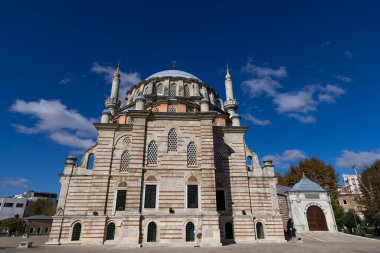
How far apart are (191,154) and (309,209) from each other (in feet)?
49.9

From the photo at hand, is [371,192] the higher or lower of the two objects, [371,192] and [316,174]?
the lower

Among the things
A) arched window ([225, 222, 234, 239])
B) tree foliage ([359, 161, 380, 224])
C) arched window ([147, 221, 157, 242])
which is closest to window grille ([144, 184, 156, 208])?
arched window ([147, 221, 157, 242])

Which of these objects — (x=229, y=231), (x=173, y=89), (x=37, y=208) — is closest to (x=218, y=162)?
(x=229, y=231)

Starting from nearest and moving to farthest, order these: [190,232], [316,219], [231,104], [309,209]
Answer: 1. [190,232]
2. [316,219]
3. [309,209]
4. [231,104]

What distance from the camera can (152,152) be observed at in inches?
722

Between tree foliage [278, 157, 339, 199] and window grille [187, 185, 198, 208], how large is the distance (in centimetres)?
2398

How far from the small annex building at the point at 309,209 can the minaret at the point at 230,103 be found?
33.9ft

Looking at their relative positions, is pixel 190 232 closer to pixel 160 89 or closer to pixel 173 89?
pixel 173 89

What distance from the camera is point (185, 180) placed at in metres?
17.5

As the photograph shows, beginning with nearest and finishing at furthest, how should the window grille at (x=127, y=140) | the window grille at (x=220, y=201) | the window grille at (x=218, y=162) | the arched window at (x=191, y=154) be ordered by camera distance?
the arched window at (x=191, y=154), the window grille at (x=220, y=201), the window grille at (x=218, y=162), the window grille at (x=127, y=140)

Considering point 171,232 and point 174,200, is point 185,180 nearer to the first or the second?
point 174,200

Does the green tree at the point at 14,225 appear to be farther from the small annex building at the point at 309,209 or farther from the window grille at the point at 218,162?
the small annex building at the point at 309,209

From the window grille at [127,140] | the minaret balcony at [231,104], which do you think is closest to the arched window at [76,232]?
the window grille at [127,140]

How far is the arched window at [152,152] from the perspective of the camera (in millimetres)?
18094
